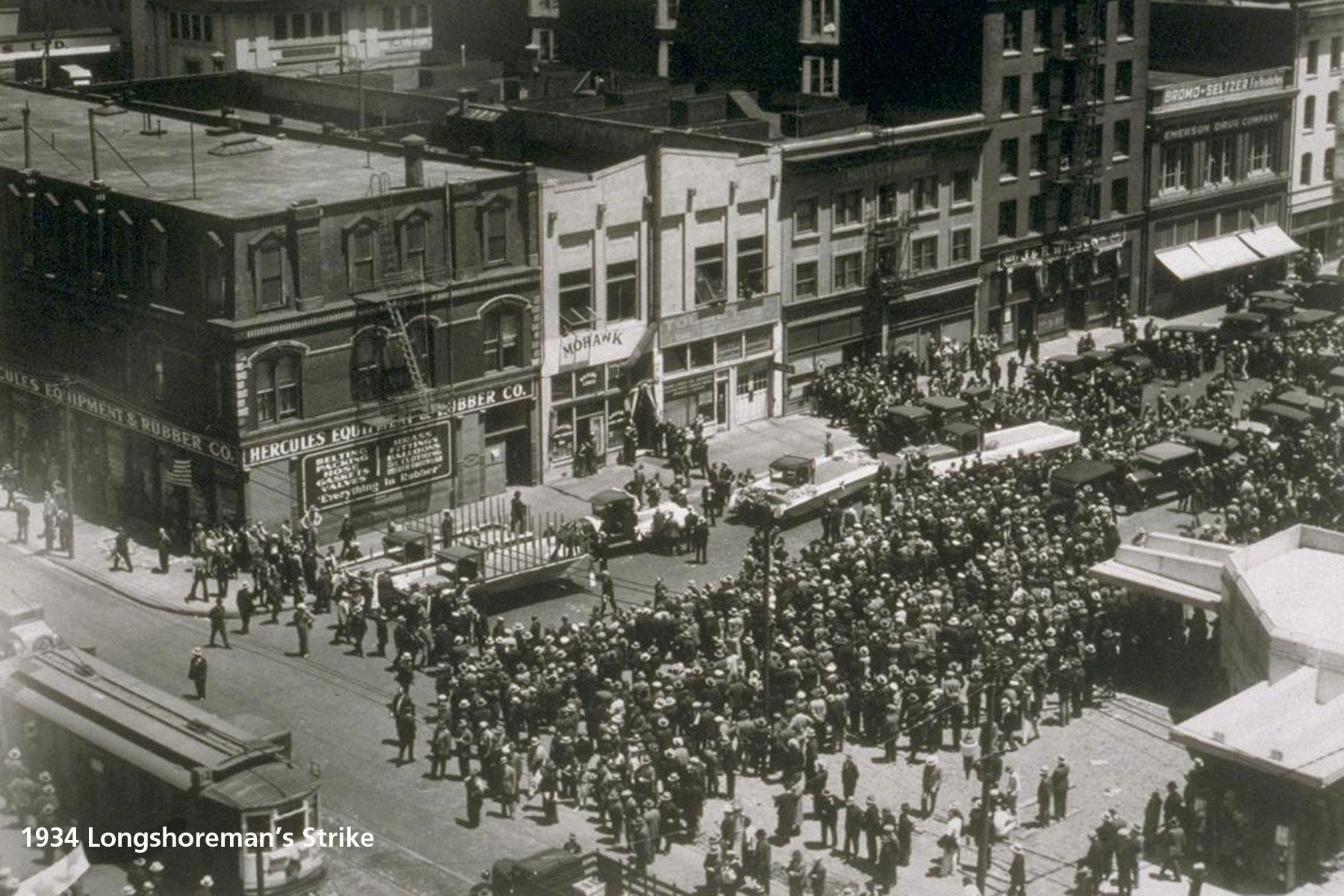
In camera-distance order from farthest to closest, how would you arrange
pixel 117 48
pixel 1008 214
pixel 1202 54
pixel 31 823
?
pixel 117 48 < pixel 1202 54 < pixel 1008 214 < pixel 31 823

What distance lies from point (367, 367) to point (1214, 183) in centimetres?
5165

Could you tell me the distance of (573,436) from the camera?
69750 millimetres

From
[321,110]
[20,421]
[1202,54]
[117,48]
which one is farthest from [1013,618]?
[117,48]

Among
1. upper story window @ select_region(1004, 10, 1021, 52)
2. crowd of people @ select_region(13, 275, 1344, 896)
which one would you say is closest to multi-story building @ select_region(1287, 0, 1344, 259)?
upper story window @ select_region(1004, 10, 1021, 52)

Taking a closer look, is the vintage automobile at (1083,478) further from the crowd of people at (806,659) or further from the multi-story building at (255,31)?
the multi-story building at (255,31)

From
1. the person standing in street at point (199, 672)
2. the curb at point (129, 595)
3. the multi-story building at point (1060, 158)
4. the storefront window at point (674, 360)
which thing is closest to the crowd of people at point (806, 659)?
the curb at point (129, 595)

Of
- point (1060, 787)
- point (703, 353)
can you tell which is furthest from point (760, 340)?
point (1060, 787)

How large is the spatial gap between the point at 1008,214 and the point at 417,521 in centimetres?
3571

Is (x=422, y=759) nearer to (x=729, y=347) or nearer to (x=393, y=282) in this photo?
(x=393, y=282)

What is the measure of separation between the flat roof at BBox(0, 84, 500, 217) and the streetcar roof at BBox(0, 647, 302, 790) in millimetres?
20526

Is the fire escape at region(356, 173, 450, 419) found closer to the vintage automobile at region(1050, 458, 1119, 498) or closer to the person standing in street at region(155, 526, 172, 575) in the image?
→ the person standing in street at region(155, 526, 172, 575)

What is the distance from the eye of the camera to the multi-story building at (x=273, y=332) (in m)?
60.0

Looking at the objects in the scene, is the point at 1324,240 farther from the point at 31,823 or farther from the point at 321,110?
the point at 31,823

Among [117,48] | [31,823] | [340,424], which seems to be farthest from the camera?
[117,48]
